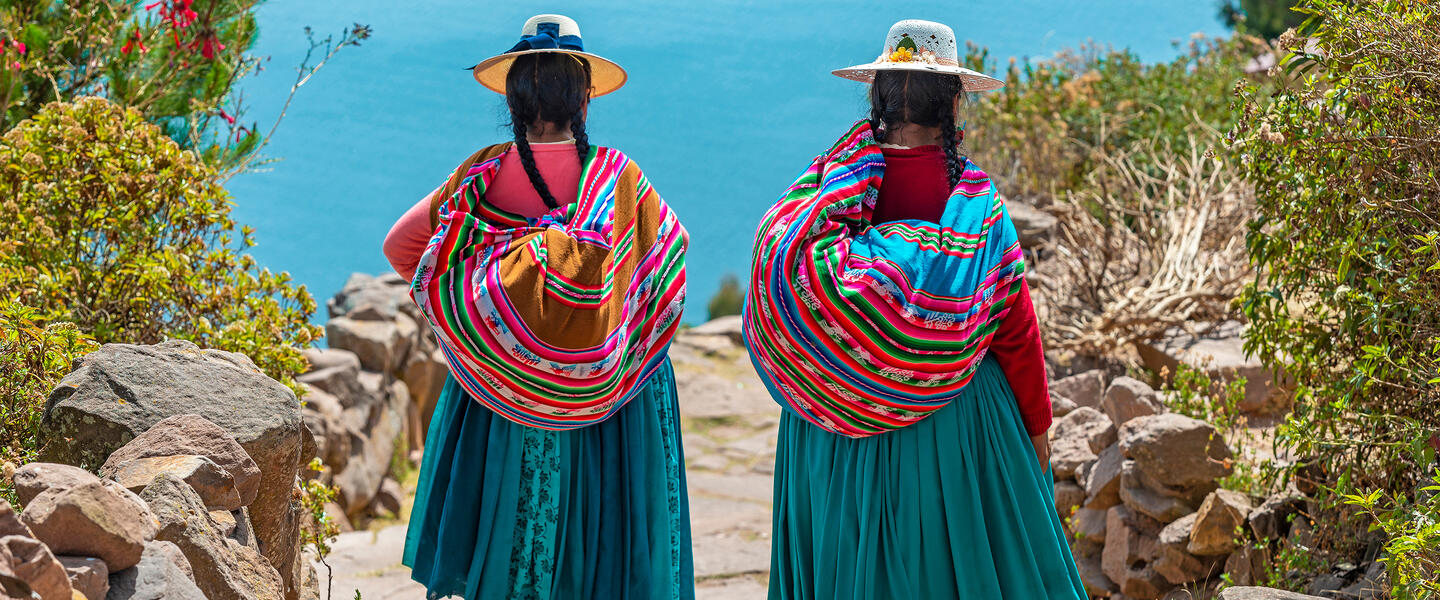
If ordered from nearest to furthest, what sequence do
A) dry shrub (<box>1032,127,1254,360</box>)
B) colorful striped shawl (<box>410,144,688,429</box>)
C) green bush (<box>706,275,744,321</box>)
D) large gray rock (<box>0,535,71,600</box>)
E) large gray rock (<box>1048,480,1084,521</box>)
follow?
large gray rock (<box>0,535,71,600</box>)
colorful striped shawl (<box>410,144,688,429</box>)
large gray rock (<box>1048,480,1084,521</box>)
dry shrub (<box>1032,127,1254,360</box>)
green bush (<box>706,275,744,321</box>)

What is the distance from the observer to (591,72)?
310 cm

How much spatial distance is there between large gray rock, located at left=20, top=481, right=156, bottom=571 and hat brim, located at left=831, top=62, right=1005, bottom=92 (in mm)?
1723

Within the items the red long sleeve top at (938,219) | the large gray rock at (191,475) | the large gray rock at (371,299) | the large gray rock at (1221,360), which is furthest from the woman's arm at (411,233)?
the large gray rock at (371,299)

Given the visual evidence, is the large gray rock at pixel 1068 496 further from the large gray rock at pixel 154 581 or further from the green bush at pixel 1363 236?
the large gray rock at pixel 154 581

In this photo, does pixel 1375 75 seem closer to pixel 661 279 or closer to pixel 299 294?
pixel 661 279

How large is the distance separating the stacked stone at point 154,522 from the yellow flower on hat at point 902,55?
1650mm

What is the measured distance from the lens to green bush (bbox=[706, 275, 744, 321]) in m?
12.0

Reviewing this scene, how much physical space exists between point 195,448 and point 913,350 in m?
1.55

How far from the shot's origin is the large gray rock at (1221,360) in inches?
196

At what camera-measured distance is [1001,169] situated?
9633 mm

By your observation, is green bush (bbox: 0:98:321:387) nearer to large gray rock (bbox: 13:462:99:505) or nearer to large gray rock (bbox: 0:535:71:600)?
large gray rock (bbox: 13:462:99:505)

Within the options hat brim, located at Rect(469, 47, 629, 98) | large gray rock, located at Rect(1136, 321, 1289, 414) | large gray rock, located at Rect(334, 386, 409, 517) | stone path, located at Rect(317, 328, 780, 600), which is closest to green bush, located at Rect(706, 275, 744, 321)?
stone path, located at Rect(317, 328, 780, 600)

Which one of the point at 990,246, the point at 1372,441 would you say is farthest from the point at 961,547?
the point at 1372,441

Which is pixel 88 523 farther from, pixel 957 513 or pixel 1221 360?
pixel 1221 360
